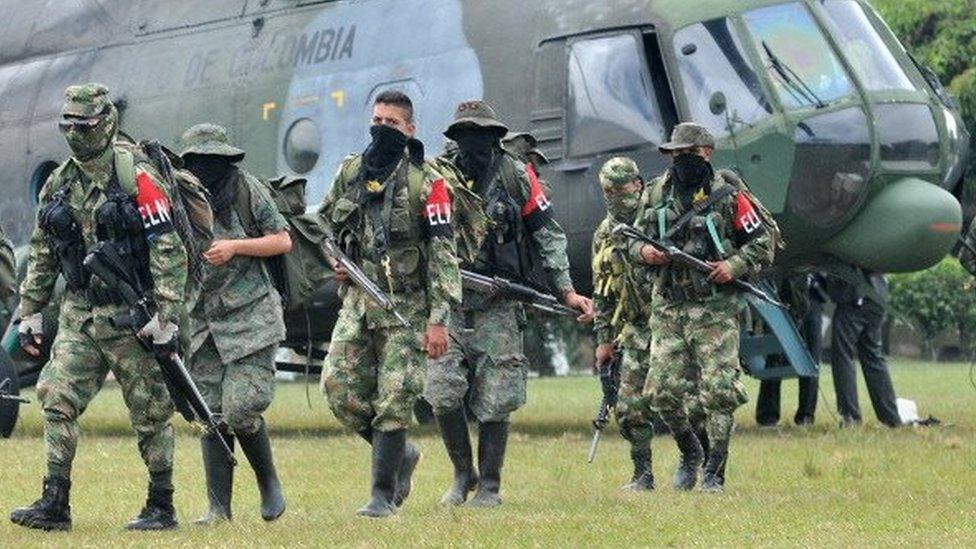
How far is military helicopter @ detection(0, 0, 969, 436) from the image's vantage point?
663 inches

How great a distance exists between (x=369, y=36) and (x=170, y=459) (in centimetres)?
810

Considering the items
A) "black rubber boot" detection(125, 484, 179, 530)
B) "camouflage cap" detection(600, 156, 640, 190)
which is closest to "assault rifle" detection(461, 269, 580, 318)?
"camouflage cap" detection(600, 156, 640, 190)

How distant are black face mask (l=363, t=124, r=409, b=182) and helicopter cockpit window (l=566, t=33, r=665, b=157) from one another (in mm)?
5481

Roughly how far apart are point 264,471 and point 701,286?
2.85 metres

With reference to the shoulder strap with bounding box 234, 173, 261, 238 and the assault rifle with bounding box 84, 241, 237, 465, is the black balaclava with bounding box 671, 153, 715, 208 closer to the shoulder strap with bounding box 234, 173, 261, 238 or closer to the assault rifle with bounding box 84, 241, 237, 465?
the shoulder strap with bounding box 234, 173, 261, 238

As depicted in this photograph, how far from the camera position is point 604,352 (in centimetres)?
1435

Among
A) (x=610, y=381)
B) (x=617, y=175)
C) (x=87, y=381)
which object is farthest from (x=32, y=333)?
(x=610, y=381)

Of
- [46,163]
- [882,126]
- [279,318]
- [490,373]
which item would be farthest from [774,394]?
[279,318]

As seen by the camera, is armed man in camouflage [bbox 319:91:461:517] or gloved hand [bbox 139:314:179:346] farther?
armed man in camouflage [bbox 319:91:461:517]

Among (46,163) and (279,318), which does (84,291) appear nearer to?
(279,318)

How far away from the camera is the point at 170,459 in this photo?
10.8 meters

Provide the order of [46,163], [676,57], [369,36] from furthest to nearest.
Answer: [46,163]
[369,36]
[676,57]

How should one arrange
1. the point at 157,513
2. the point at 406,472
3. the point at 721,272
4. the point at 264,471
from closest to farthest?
the point at 157,513 → the point at 264,471 → the point at 406,472 → the point at 721,272

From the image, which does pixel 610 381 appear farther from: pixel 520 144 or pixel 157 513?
pixel 157 513
